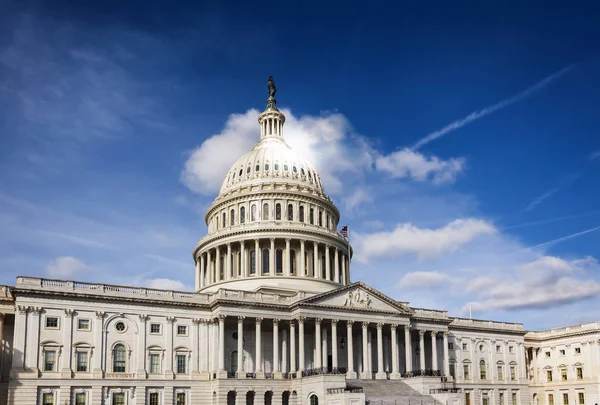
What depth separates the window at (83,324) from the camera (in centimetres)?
7462

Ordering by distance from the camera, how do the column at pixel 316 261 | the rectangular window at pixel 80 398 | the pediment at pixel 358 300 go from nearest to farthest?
the rectangular window at pixel 80 398
the pediment at pixel 358 300
the column at pixel 316 261

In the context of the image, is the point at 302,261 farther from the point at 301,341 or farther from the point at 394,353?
the point at 301,341

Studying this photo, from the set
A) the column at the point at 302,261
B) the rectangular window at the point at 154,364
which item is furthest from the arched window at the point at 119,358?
the column at the point at 302,261

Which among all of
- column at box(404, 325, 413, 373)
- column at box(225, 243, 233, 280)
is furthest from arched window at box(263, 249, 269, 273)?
column at box(404, 325, 413, 373)

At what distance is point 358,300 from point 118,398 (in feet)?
99.8

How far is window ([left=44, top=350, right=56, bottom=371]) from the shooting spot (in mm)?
71831

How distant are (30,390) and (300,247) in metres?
44.6

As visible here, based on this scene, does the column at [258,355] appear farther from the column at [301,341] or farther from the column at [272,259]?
the column at [272,259]

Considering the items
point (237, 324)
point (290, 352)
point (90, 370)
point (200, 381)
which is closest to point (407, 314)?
point (290, 352)

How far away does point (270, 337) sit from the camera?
85.7 metres

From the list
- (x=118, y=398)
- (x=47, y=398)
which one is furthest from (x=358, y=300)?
(x=47, y=398)

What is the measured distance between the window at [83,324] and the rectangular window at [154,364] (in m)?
7.91

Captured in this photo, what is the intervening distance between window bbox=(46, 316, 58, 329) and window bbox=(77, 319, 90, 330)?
2391 millimetres

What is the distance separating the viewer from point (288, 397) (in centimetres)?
8094
